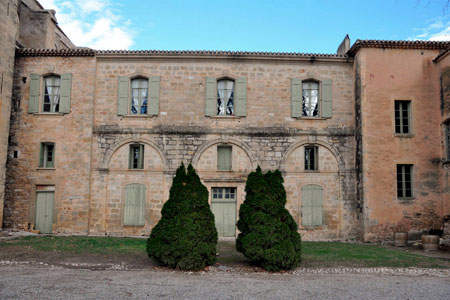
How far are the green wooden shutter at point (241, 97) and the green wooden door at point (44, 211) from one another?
8578 millimetres

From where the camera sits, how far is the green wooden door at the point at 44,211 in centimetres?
1667

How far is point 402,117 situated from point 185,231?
11.6 metres

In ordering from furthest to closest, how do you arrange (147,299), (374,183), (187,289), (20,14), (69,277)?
(20,14), (374,183), (69,277), (187,289), (147,299)

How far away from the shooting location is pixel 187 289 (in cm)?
743

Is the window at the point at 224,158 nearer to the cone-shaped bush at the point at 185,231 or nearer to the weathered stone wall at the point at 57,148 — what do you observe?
the weathered stone wall at the point at 57,148

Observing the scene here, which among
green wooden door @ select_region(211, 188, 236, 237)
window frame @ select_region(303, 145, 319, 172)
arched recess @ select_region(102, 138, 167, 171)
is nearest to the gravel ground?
green wooden door @ select_region(211, 188, 236, 237)

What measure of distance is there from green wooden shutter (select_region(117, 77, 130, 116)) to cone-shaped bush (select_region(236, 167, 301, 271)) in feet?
28.6

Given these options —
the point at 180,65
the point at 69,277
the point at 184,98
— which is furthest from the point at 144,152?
the point at 69,277

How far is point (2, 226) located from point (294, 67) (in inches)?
548

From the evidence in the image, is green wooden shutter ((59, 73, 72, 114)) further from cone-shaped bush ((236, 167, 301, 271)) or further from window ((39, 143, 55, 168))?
cone-shaped bush ((236, 167, 301, 271))

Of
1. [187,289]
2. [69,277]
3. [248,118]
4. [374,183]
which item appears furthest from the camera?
[248,118]

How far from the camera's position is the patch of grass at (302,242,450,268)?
35.2 feet

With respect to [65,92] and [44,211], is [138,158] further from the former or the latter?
[44,211]

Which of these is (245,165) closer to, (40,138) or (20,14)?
(40,138)
